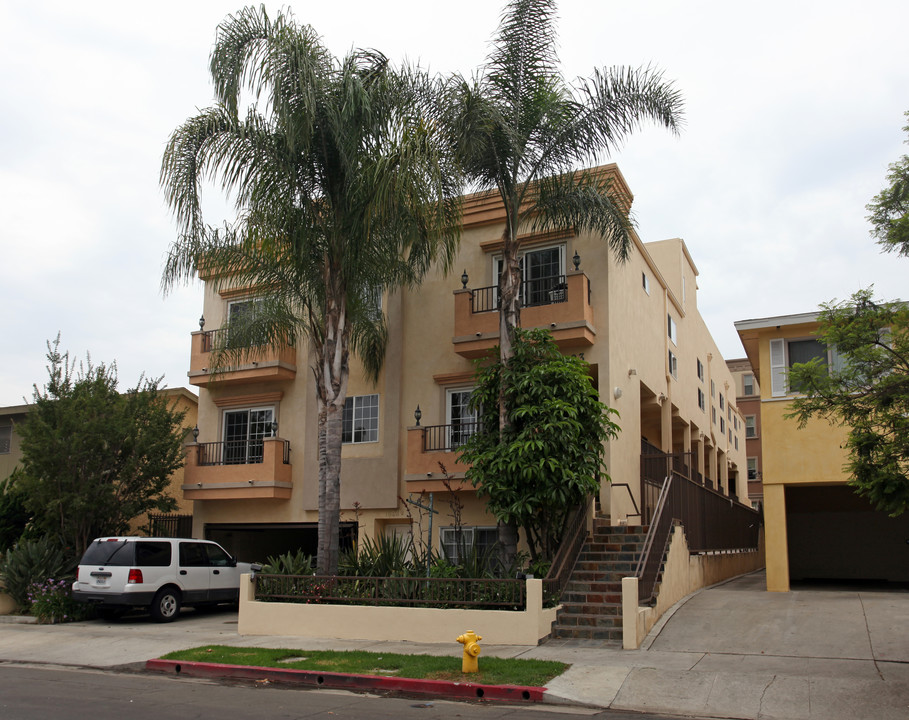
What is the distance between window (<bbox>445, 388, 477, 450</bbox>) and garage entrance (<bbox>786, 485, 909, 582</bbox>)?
10.2 meters

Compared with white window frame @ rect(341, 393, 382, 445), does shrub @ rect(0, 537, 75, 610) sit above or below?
below

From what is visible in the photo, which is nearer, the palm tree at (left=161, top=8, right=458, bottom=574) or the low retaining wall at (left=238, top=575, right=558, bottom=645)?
the low retaining wall at (left=238, top=575, right=558, bottom=645)

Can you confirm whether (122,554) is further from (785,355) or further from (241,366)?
(785,355)

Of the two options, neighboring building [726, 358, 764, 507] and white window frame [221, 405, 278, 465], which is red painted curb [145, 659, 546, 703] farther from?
neighboring building [726, 358, 764, 507]

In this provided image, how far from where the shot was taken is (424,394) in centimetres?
1945

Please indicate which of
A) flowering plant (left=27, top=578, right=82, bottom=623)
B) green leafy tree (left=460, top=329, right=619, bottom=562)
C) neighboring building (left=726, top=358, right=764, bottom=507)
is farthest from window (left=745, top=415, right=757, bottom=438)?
flowering plant (left=27, top=578, right=82, bottom=623)

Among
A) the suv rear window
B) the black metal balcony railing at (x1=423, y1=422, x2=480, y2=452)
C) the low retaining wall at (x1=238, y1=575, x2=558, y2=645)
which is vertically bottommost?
the low retaining wall at (x1=238, y1=575, x2=558, y2=645)

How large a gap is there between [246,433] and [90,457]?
4.00 meters

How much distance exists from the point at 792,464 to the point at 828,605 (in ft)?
12.3

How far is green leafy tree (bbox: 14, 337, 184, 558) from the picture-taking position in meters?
18.3

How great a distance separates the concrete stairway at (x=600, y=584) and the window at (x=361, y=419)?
5938 millimetres

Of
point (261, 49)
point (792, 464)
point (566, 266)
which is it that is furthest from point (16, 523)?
point (792, 464)

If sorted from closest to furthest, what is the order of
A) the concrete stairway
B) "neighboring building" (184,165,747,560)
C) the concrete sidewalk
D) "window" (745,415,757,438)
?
the concrete sidewalk, the concrete stairway, "neighboring building" (184,165,747,560), "window" (745,415,757,438)

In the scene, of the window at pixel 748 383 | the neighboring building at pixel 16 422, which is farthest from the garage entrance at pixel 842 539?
the window at pixel 748 383
